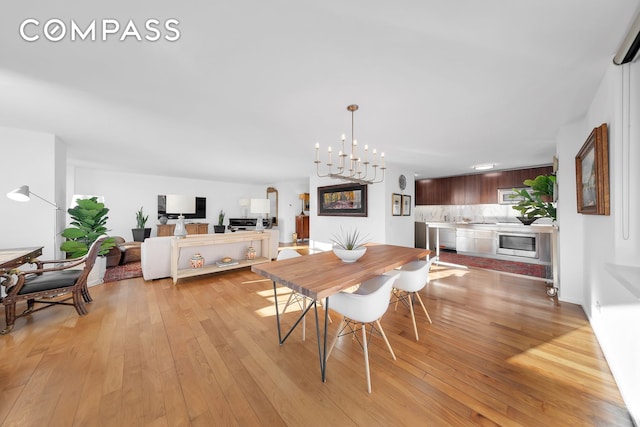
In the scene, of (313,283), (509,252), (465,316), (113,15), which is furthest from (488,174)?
(113,15)

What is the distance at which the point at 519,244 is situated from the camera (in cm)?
481

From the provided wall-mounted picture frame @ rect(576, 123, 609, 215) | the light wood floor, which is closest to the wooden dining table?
the light wood floor

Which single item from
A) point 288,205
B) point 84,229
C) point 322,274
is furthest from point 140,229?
point 322,274

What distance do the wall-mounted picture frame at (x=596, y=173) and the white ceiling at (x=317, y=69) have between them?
498 millimetres

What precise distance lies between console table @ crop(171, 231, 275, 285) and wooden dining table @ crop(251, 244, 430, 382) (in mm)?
2414

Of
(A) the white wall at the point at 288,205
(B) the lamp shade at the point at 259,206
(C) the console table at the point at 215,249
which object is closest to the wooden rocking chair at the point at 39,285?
(C) the console table at the point at 215,249

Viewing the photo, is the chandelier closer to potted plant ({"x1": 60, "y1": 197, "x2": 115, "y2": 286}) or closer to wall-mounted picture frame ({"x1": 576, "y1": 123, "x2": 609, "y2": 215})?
wall-mounted picture frame ({"x1": 576, "y1": 123, "x2": 609, "y2": 215})

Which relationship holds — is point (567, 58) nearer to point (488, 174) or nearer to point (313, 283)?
point (313, 283)

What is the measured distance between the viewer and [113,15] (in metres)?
1.24

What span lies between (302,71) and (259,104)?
708 mm

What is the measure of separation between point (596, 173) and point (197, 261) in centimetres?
514

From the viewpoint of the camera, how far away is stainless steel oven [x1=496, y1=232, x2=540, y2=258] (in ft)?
15.0

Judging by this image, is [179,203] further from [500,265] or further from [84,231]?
[500,265]

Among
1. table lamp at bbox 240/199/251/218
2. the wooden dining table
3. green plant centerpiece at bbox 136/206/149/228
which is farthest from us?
table lamp at bbox 240/199/251/218
